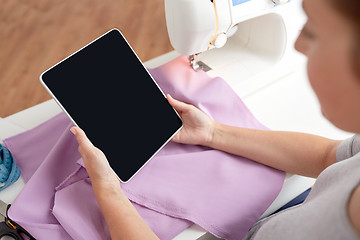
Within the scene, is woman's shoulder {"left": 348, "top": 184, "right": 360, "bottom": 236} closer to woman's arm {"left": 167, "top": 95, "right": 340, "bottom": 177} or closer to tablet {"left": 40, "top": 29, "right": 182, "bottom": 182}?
woman's arm {"left": 167, "top": 95, "right": 340, "bottom": 177}

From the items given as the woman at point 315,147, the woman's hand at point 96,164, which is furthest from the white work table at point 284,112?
the woman's hand at point 96,164

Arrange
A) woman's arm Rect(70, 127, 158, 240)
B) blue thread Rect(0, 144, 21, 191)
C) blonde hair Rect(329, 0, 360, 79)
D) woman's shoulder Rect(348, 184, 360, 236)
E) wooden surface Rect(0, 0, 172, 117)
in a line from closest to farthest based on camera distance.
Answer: blonde hair Rect(329, 0, 360, 79) → woman's shoulder Rect(348, 184, 360, 236) → woman's arm Rect(70, 127, 158, 240) → blue thread Rect(0, 144, 21, 191) → wooden surface Rect(0, 0, 172, 117)

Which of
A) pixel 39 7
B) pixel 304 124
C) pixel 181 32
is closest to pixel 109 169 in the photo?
pixel 181 32

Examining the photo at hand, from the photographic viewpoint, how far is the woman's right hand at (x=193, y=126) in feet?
3.35

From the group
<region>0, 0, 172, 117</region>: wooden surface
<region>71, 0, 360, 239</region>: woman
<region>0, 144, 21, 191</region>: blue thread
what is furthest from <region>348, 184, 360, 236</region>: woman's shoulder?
<region>0, 0, 172, 117</region>: wooden surface

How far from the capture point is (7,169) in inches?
36.7

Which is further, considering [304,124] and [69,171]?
[304,124]

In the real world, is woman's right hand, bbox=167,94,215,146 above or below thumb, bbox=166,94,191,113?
below

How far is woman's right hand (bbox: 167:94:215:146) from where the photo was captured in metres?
1.02

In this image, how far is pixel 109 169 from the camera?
0.87 m

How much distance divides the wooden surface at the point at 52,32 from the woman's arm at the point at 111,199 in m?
1.44

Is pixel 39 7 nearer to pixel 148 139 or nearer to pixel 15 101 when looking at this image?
pixel 15 101

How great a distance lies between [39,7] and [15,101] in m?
0.98

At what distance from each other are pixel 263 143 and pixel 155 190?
1.06 ft
